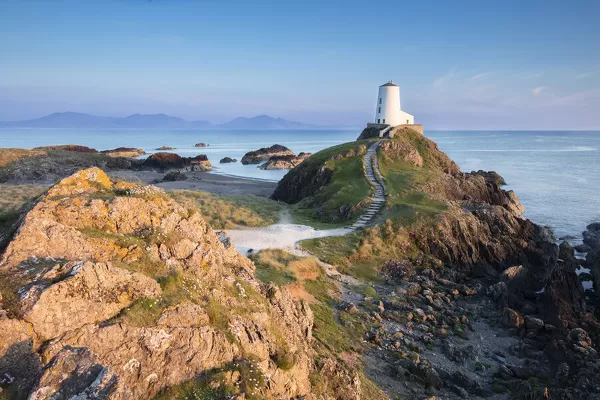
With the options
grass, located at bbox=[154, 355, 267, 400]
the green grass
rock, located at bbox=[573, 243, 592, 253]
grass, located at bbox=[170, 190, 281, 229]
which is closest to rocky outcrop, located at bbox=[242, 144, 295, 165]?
grass, located at bbox=[170, 190, 281, 229]

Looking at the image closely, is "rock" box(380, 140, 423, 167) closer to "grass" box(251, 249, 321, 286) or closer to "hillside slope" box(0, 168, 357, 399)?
"grass" box(251, 249, 321, 286)

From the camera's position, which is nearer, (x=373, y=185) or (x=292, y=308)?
→ (x=292, y=308)

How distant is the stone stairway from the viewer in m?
36.2

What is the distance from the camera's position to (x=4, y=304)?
7453 mm

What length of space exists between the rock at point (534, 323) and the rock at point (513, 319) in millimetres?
273

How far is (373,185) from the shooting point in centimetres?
4356

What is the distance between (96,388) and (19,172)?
7333 cm

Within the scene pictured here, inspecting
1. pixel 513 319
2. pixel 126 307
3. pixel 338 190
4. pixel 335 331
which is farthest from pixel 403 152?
pixel 126 307

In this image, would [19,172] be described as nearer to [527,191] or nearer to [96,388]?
[96,388]

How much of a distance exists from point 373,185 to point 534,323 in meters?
23.3

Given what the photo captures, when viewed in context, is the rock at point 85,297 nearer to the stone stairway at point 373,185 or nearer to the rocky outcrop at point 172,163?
the stone stairway at point 373,185

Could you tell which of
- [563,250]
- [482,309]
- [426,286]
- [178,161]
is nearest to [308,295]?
[426,286]

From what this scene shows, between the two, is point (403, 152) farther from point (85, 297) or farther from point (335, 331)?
point (85, 297)

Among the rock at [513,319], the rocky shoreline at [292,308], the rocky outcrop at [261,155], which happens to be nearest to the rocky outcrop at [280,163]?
the rocky outcrop at [261,155]
